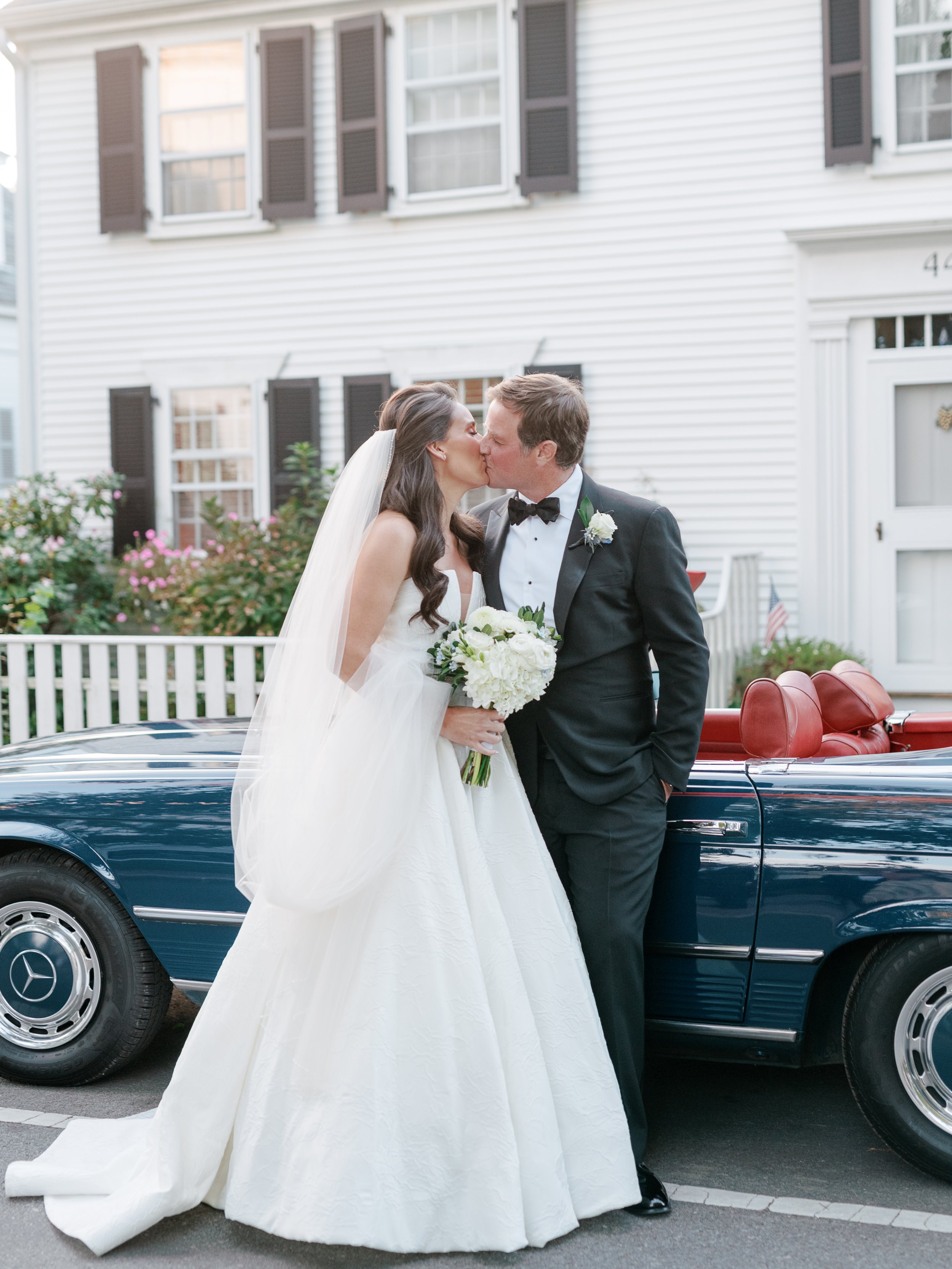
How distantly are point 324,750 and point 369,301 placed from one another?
9.36m

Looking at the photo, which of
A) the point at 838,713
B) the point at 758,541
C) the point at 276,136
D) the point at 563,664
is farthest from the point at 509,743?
the point at 276,136

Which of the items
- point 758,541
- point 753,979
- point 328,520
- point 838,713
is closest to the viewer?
point 753,979

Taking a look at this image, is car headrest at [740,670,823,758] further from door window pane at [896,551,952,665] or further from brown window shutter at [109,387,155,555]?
brown window shutter at [109,387,155,555]

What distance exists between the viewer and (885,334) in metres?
10.4

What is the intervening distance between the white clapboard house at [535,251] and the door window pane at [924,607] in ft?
0.07

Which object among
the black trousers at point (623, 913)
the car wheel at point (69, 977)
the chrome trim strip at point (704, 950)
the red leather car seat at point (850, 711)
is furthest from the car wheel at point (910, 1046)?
the car wheel at point (69, 977)

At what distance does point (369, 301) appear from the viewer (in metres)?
12.0

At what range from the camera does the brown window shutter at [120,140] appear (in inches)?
487

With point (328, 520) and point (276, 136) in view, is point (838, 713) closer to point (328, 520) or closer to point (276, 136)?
point (328, 520)

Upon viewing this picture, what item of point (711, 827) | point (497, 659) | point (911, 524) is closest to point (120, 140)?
point (911, 524)

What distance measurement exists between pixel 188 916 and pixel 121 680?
13.2 ft

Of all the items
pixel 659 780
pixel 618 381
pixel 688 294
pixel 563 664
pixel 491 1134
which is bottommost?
pixel 491 1134

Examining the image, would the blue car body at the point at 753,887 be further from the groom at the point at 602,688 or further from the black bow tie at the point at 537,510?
the black bow tie at the point at 537,510

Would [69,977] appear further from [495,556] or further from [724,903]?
[724,903]
